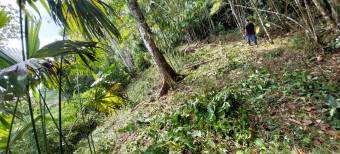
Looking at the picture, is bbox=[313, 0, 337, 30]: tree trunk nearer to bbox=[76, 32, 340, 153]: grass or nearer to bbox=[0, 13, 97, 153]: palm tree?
bbox=[76, 32, 340, 153]: grass

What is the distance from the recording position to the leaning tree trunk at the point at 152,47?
5941 millimetres

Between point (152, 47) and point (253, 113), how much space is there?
10.3 ft

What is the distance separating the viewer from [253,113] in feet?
12.0

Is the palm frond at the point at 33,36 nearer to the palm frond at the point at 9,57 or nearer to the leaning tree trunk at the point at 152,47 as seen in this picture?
the palm frond at the point at 9,57

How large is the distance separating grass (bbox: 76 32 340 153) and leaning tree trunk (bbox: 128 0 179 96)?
1.38ft

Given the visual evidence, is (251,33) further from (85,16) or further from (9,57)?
(9,57)

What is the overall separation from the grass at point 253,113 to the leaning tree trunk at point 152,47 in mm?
419

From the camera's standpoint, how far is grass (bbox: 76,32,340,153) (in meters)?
3.06

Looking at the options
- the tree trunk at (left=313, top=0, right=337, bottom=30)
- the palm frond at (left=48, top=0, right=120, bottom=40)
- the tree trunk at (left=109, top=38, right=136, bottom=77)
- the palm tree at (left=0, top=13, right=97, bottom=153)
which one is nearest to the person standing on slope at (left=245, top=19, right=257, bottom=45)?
the tree trunk at (left=313, top=0, right=337, bottom=30)

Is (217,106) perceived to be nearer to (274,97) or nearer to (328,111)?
(274,97)

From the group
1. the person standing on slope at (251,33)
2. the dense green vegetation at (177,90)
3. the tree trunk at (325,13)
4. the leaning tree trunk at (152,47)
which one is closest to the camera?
the dense green vegetation at (177,90)

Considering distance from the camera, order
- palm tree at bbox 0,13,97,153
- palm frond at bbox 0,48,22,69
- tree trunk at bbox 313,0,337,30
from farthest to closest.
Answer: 1. tree trunk at bbox 313,0,337,30
2. palm frond at bbox 0,48,22,69
3. palm tree at bbox 0,13,97,153

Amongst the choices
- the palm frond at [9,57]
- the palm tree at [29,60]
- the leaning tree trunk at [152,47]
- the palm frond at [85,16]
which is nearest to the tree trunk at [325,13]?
the leaning tree trunk at [152,47]

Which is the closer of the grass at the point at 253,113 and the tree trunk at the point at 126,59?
the grass at the point at 253,113
